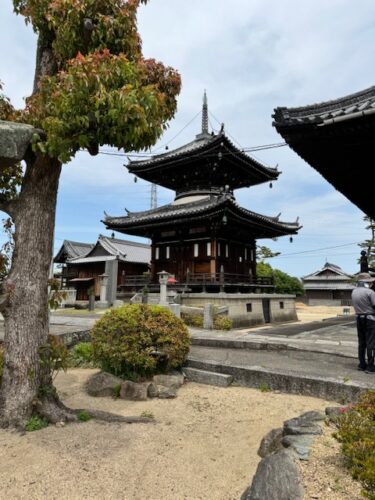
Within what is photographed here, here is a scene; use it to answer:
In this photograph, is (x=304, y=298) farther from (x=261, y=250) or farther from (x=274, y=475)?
(x=274, y=475)

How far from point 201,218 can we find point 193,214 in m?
0.53

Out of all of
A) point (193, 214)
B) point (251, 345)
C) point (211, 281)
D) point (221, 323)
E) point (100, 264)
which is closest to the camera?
point (251, 345)

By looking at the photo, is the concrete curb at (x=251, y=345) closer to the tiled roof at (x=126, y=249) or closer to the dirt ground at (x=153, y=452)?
the dirt ground at (x=153, y=452)

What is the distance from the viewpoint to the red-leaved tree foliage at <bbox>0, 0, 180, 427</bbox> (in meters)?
3.85

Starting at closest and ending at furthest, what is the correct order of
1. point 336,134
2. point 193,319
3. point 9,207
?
point 336,134
point 9,207
point 193,319

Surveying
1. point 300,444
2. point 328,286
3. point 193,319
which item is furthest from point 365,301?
point 328,286

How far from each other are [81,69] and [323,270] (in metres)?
58.8

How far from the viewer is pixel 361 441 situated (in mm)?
2643

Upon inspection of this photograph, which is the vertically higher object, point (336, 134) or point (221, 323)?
point (336, 134)

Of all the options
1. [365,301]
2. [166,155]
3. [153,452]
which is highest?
[166,155]

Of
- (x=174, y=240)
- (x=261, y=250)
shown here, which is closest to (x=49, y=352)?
(x=174, y=240)

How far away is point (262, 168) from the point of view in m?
22.3

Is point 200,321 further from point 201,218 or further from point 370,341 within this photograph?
point 370,341

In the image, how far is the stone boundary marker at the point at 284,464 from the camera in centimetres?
241
